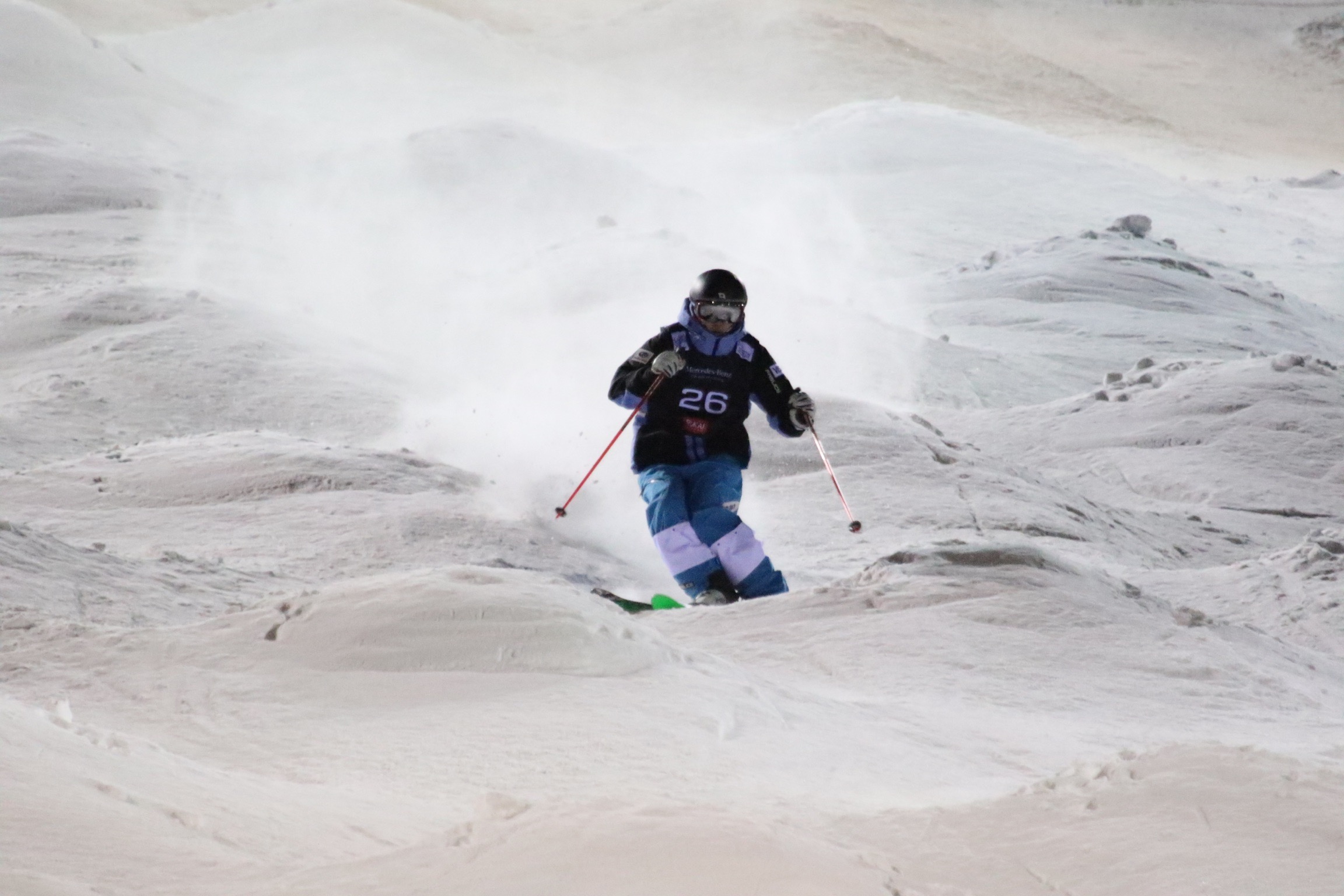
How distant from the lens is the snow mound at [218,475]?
21.3ft

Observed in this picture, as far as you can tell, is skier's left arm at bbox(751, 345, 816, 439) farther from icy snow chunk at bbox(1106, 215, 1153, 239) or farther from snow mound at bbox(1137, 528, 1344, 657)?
icy snow chunk at bbox(1106, 215, 1153, 239)

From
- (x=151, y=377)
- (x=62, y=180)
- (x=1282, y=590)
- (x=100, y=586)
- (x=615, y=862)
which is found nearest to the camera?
(x=615, y=862)

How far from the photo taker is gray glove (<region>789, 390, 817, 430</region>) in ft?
18.6

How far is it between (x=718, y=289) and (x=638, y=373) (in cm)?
46

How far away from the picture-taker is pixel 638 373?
18.2 feet

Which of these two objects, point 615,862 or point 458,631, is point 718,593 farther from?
point 615,862

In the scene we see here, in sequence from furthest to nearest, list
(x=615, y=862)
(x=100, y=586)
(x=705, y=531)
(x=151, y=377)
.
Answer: (x=151, y=377), (x=705, y=531), (x=100, y=586), (x=615, y=862)

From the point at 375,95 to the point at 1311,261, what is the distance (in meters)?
17.2

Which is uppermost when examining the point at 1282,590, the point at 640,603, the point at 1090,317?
the point at 640,603

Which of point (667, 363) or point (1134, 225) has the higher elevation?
point (667, 363)

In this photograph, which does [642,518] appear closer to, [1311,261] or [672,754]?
[672,754]

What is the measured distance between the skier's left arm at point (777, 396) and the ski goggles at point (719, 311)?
0.79 feet

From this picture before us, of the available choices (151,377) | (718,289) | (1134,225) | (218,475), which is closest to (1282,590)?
(718,289)

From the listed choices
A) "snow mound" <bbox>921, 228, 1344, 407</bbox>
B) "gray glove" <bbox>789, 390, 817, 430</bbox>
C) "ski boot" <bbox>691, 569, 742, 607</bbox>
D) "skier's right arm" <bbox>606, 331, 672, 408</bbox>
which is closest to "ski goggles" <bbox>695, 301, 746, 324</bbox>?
"skier's right arm" <bbox>606, 331, 672, 408</bbox>
